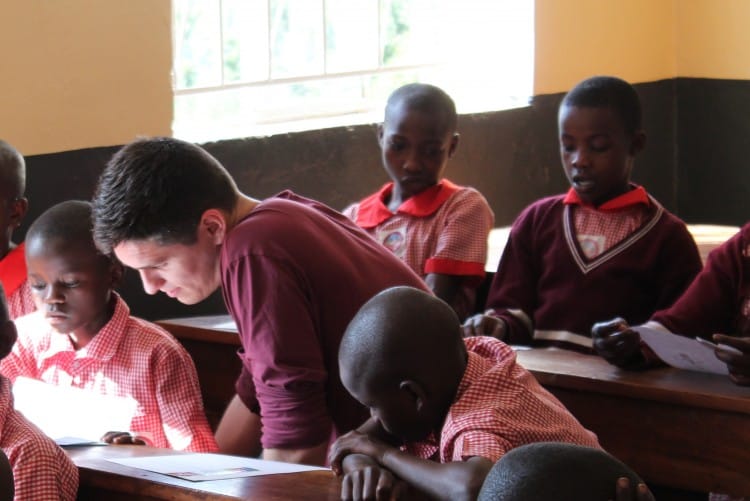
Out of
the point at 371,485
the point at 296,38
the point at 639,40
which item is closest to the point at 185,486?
the point at 371,485

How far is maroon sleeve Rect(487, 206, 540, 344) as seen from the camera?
3.85 meters

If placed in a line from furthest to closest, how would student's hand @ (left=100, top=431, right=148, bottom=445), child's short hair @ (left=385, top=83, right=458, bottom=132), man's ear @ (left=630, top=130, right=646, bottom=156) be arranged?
child's short hair @ (left=385, top=83, right=458, bottom=132)
man's ear @ (left=630, top=130, right=646, bottom=156)
student's hand @ (left=100, top=431, right=148, bottom=445)

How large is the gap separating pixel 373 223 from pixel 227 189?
63.0 inches

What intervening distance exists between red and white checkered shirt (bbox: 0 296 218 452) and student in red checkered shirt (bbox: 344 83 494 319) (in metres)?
1.02

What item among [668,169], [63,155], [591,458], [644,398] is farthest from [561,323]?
[668,169]

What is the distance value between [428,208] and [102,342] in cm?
129

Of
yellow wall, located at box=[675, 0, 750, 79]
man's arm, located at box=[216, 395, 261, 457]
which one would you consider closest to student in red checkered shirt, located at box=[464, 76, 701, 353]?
man's arm, located at box=[216, 395, 261, 457]

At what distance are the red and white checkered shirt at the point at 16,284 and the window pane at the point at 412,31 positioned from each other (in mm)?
2573

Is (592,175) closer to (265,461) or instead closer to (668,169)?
(265,461)

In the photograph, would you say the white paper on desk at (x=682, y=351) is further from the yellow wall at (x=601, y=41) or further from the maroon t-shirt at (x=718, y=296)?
the yellow wall at (x=601, y=41)

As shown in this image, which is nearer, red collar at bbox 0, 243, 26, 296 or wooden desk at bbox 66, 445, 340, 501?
wooden desk at bbox 66, 445, 340, 501

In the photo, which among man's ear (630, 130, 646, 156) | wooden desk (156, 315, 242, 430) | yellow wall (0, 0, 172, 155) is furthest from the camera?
yellow wall (0, 0, 172, 155)

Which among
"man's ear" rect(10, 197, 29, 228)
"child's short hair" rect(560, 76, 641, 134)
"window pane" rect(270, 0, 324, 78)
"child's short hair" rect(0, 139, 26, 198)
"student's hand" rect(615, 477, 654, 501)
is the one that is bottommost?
"man's ear" rect(10, 197, 29, 228)

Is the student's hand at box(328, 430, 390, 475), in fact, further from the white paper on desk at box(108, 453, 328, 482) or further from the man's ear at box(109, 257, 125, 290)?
the man's ear at box(109, 257, 125, 290)
